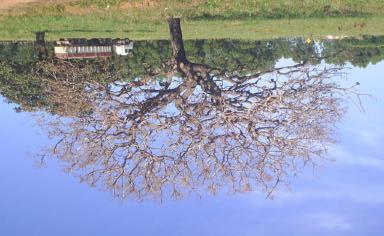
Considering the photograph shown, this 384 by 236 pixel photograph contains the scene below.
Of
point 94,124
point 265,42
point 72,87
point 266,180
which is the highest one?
point 265,42

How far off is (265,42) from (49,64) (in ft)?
18.7

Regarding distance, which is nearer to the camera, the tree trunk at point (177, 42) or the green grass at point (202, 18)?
the tree trunk at point (177, 42)

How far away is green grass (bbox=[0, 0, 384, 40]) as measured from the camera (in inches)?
627

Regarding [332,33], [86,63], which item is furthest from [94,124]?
[332,33]

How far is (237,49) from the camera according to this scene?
53.1 ft

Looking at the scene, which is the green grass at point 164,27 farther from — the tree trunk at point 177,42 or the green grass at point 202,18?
the tree trunk at point 177,42

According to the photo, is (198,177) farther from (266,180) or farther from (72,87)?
(72,87)

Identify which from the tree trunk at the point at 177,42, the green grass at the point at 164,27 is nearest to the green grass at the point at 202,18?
the green grass at the point at 164,27

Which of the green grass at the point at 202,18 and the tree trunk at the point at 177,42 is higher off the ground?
the green grass at the point at 202,18

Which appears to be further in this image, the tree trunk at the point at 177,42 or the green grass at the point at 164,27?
the green grass at the point at 164,27

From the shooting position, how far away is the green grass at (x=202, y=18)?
15.9m

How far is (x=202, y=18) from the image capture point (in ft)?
52.6

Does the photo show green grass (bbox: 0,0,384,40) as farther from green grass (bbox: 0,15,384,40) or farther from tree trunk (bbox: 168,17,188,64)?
tree trunk (bbox: 168,17,188,64)

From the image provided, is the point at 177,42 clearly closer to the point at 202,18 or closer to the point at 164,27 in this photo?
the point at 164,27
